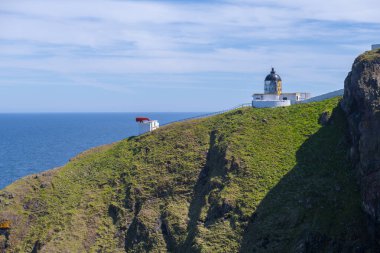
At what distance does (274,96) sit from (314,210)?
2691cm

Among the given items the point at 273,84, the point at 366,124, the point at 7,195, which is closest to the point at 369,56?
the point at 366,124

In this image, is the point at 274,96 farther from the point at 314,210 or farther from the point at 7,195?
the point at 7,195

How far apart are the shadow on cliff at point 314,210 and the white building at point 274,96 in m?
13.4

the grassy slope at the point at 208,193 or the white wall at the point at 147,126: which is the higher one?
the white wall at the point at 147,126

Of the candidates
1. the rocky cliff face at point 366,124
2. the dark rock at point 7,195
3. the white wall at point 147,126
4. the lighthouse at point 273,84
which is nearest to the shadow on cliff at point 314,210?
the rocky cliff face at point 366,124

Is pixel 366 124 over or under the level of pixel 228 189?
over

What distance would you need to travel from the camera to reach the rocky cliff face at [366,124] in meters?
36.7

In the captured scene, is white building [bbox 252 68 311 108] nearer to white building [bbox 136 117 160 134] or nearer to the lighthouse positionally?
the lighthouse

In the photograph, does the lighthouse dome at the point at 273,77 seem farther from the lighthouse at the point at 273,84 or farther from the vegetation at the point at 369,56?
the vegetation at the point at 369,56

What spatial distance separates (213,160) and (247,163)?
448cm

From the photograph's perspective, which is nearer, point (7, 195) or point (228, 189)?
point (228, 189)

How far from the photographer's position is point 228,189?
1884 inches

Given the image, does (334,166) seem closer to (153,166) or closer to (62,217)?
(153,166)

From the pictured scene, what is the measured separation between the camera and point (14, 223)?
2025 inches
